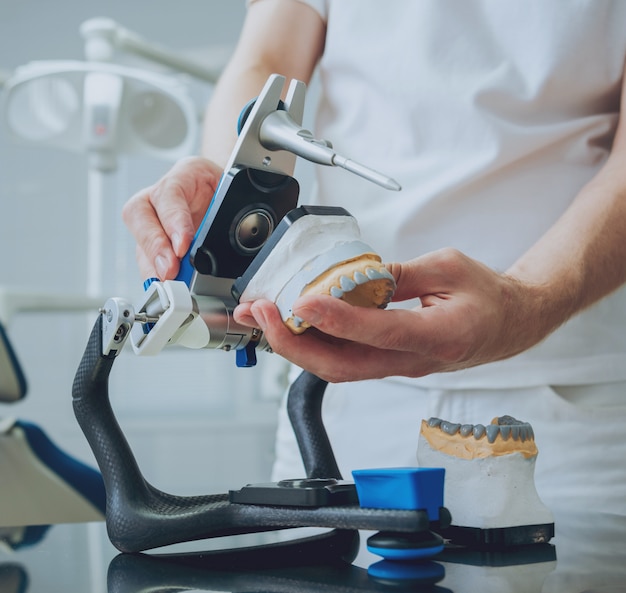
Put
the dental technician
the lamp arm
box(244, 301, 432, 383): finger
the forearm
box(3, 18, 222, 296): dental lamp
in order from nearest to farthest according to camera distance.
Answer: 1. box(244, 301, 432, 383): finger
2. the dental technician
3. the forearm
4. box(3, 18, 222, 296): dental lamp
5. the lamp arm

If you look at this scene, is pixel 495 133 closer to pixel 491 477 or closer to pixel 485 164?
pixel 485 164

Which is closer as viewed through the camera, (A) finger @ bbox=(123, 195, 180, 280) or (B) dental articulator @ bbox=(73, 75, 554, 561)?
(B) dental articulator @ bbox=(73, 75, 554, 561)

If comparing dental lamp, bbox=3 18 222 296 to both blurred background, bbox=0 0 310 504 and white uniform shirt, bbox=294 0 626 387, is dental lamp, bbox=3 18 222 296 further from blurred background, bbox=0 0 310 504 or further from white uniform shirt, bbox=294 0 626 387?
blurred background, bbox=0 0 310 504

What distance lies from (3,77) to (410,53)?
176 centimetres

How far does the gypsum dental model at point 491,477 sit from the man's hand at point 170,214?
0.82 feet

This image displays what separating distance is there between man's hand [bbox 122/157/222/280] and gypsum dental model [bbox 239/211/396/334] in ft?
0.32

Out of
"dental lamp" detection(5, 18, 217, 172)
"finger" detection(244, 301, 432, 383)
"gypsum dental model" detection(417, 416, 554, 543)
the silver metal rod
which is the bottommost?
"gypsum dental model" detection(417, 416, 554, 543)

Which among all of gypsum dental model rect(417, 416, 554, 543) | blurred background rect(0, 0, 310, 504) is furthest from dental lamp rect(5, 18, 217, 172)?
gypsum dental model rect(417, 416, 554, 543)

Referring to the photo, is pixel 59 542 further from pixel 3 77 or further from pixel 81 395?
pixel 3 77

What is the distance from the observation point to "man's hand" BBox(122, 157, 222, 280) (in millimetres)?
681

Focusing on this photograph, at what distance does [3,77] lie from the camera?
2455mm

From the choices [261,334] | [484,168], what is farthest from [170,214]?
[484,168]

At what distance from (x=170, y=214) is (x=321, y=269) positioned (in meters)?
0.19

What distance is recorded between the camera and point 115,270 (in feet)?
13.0
